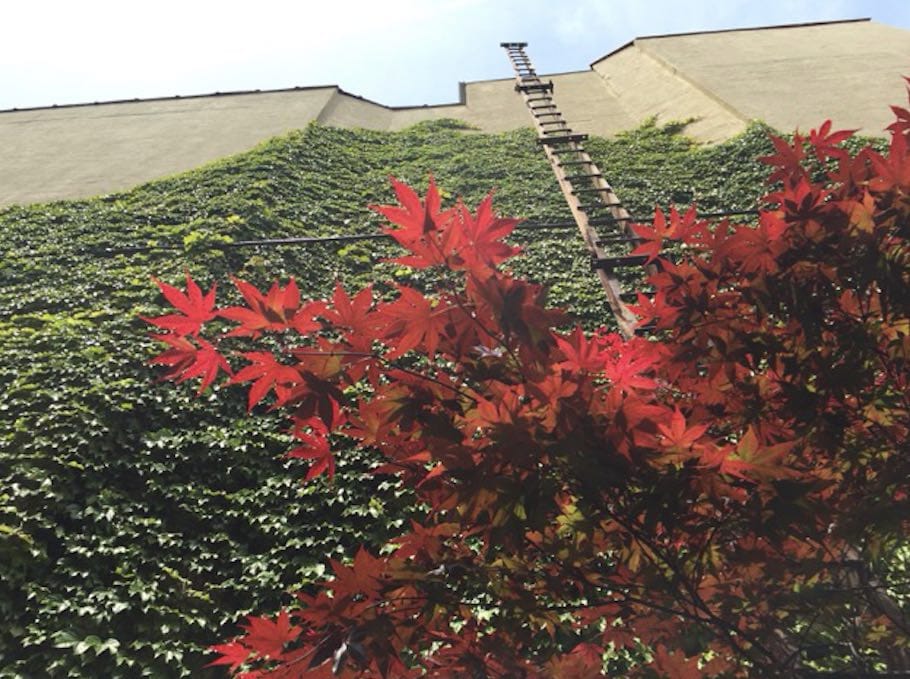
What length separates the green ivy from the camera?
3.08 metres

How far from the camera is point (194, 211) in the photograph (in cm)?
757

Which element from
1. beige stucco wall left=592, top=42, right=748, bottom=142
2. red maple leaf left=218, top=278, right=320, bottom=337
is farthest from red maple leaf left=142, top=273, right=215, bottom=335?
beige stucco wall left=592, top=42, right=748, bottom=142

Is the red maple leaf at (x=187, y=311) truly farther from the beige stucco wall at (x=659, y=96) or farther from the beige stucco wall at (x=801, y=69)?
the beige stucco wall at (x=801, y=69)

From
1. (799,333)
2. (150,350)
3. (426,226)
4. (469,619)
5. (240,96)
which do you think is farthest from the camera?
(240,96)

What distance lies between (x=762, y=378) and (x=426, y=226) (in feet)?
3.70

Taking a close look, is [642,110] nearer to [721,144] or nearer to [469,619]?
[721,144]

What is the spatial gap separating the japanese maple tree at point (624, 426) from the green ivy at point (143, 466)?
1740 millimetres

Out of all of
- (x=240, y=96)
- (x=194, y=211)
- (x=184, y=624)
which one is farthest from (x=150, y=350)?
(x=240, y=96)

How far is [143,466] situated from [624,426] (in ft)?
11.1

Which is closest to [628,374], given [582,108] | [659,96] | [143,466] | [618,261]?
[618,261]

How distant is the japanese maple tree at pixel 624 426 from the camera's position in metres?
1.38

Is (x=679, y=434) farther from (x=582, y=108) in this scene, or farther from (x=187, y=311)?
(x=582, y=108)

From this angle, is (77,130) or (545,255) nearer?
(545,255)

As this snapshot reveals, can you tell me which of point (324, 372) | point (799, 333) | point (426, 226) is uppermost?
point (426, 226)
